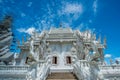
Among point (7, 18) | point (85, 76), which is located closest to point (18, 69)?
point (85, 76)

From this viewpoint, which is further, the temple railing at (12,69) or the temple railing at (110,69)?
the temple railing at (110,69)

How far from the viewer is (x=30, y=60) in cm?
1049

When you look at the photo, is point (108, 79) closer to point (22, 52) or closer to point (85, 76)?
point (85, 76)

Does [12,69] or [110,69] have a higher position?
[12,69]

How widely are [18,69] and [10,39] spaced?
14949mm

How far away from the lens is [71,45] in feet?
78.9

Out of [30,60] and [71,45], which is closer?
[30,60]

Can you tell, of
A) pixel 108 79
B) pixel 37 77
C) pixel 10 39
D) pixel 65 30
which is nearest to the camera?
pixel 37 77

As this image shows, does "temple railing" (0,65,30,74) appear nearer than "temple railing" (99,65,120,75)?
Yes

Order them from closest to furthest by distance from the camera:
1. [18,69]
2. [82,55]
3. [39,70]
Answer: [39,70]
[18,69]
[82,55]

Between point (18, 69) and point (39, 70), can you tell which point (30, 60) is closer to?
point (39, 70)

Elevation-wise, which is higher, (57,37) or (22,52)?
(57,37)

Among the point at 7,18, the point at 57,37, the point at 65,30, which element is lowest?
the point at 57,37

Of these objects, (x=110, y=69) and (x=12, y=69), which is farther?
(x=110, y=69)
